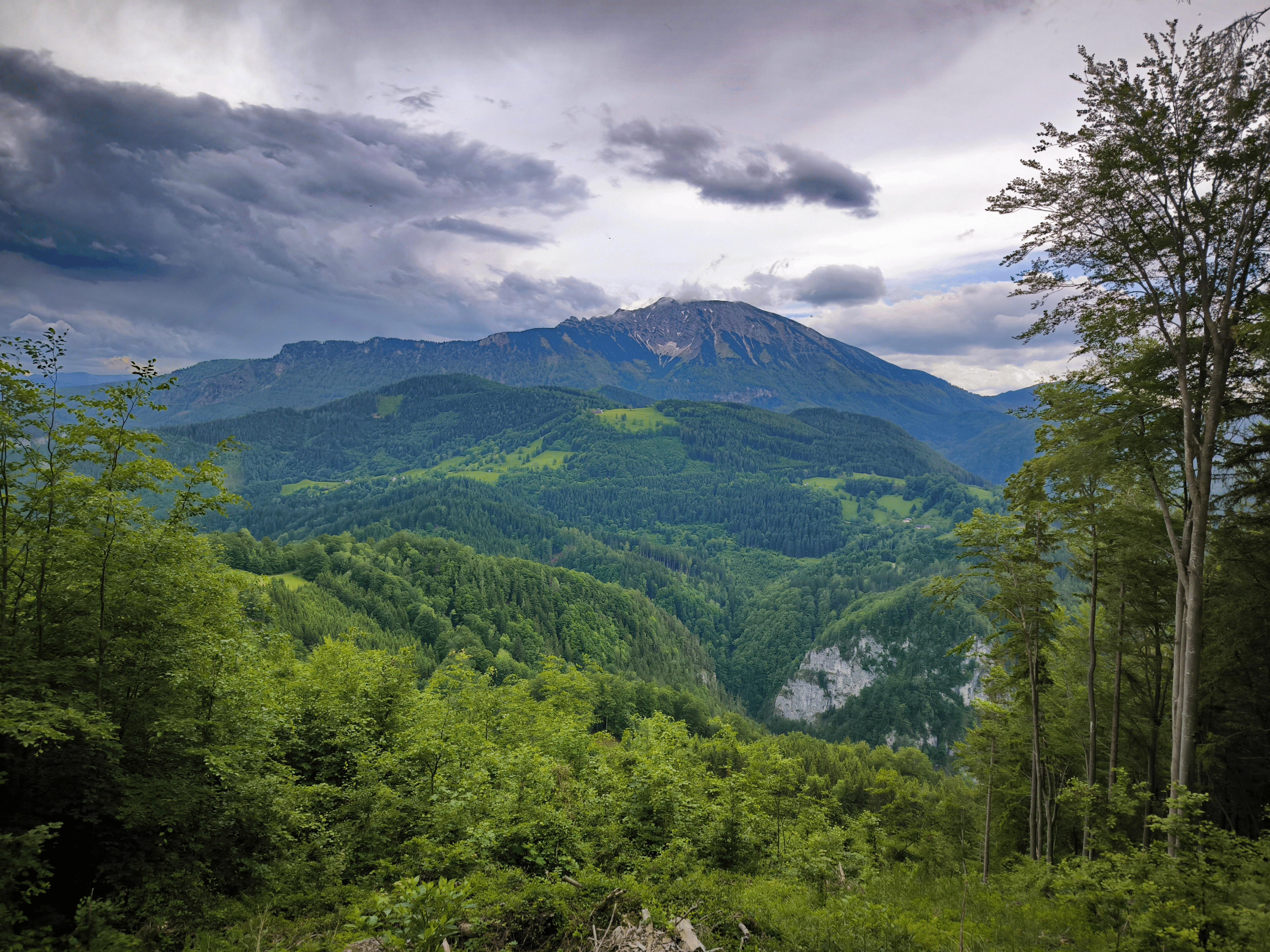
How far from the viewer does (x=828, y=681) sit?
154625mm

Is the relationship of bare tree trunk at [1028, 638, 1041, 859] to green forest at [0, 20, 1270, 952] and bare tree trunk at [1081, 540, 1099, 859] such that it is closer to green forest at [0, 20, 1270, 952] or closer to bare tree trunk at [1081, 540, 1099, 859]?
green forest at [0, 20, 1270, 952]

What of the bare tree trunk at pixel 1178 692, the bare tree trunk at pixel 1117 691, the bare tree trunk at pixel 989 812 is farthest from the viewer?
the bare tree trunk at pixel 989 812

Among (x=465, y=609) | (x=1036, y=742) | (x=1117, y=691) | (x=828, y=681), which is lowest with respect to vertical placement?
(x=828, y=681)

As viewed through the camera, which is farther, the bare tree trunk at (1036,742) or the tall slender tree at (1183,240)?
the bare tree trunk at (1036,742)

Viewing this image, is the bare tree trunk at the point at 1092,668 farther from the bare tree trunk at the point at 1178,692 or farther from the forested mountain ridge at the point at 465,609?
the forested mountain ridge at the point at 465,609

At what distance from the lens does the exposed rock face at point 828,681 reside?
15100 cm

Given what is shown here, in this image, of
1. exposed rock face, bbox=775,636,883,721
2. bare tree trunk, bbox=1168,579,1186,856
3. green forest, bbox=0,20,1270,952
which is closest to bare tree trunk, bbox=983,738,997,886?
green forest, bbox=0,20,1270,952

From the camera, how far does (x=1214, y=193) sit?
10766 millimetres

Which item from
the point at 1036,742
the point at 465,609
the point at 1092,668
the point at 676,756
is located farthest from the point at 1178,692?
the point at 465,609

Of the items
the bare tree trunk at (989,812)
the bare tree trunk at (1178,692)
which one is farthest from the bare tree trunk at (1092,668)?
the bare tree trunk at (1178,692)

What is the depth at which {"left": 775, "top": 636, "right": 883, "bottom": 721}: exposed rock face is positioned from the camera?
151 m

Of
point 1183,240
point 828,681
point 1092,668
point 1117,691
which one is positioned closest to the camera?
point 1183,240

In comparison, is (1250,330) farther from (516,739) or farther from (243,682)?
(516,739)

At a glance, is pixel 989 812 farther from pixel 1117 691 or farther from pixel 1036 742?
pixel 1117 691
